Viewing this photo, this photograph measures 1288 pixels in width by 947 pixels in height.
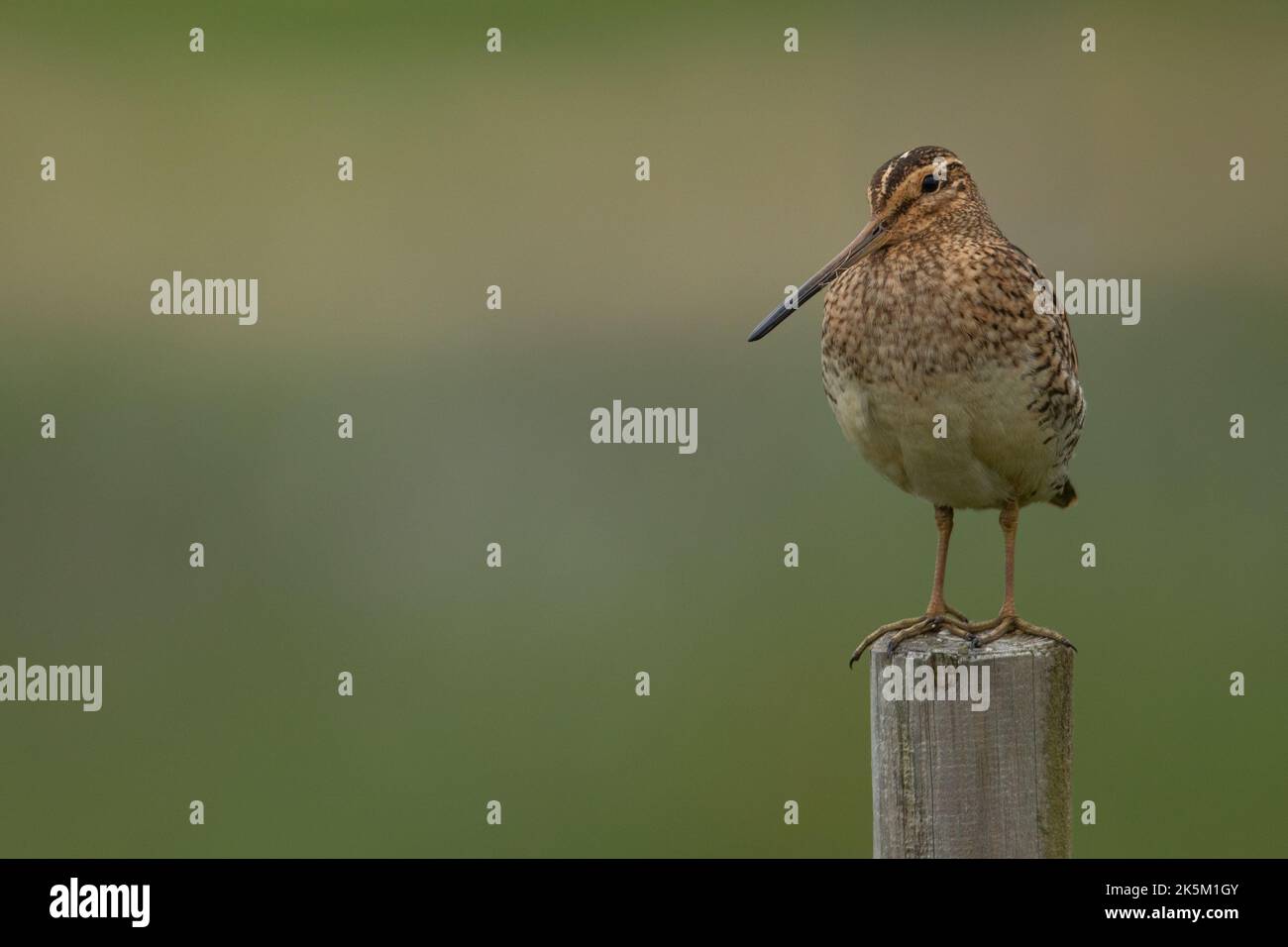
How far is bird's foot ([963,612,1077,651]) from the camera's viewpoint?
5.87 meters

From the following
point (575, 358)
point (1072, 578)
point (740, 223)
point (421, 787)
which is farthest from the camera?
point (740, 223)

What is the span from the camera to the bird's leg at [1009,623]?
587 cm

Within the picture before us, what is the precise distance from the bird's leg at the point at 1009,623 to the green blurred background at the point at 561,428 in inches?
145

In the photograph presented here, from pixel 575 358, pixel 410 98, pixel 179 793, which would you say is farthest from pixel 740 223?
pixel 179 793

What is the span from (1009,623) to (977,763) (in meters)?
1.29

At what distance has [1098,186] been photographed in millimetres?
16828

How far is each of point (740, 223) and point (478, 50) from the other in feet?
14.0

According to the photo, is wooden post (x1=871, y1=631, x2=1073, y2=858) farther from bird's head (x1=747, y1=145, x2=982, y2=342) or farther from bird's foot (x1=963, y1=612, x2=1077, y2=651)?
bird's head (x1=747, y1=145, x2=982, y2=342)

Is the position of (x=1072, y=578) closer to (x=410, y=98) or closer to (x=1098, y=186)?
(x=1098, y=186)
